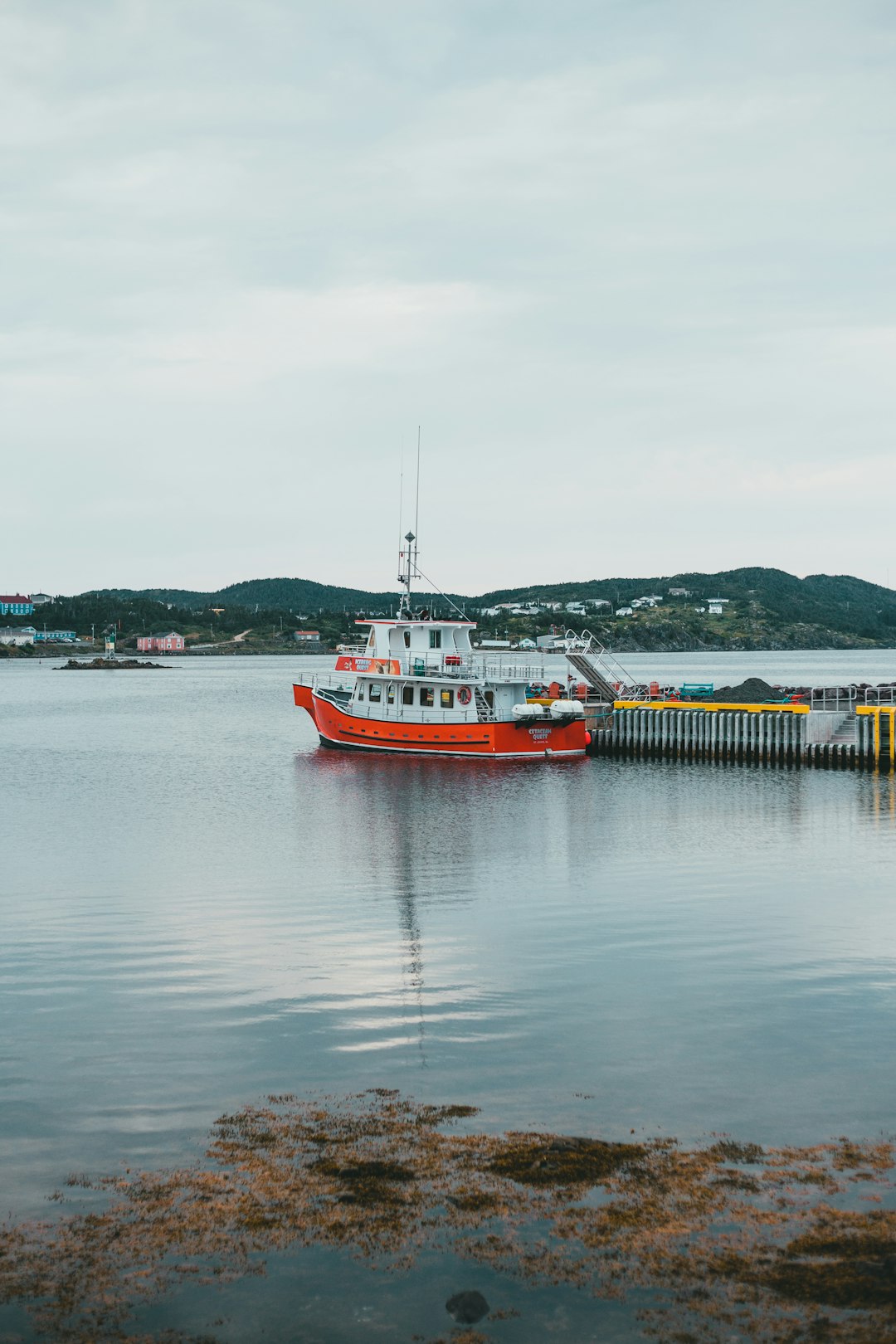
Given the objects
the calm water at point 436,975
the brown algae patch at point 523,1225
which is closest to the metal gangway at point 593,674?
the calm water at point 436,975

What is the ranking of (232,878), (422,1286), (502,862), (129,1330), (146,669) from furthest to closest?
(146,669), (502,862), (232,878), (422,1286), (129,1330)

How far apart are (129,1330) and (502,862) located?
69.7ft

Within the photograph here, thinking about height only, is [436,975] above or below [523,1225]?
below

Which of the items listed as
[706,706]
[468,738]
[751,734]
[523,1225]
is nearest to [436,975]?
[523,1225]

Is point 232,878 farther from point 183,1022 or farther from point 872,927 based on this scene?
point 872,927

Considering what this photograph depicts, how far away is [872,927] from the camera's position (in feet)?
69.1

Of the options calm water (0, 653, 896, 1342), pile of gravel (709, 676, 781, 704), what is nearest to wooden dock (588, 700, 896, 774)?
pile of gravel (709, 676, 781, 704)

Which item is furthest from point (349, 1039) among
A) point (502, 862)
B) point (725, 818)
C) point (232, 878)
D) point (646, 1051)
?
point (725, 818)

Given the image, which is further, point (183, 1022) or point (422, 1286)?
point (183, 1022)

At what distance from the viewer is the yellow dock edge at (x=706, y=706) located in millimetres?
51312

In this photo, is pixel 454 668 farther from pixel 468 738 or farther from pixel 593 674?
pixel 593 674

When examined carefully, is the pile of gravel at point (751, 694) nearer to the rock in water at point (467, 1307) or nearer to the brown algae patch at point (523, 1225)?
the brown algae patch at point (523, 1225)

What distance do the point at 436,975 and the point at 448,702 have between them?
117ft

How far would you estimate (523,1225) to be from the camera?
9344 mm
